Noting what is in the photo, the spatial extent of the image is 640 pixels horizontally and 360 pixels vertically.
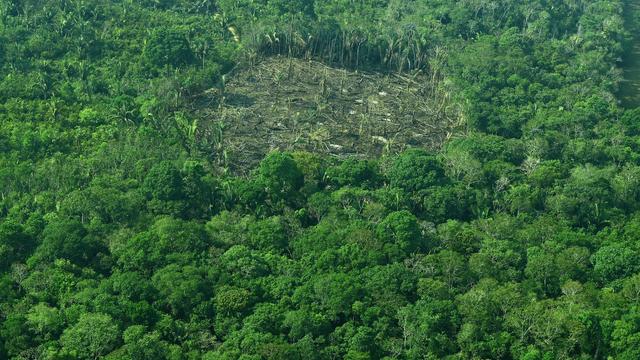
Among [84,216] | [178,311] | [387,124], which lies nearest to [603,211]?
[387,124]

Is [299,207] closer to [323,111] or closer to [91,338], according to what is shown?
[323,111]

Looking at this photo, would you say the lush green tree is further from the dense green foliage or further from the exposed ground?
the exposed ground

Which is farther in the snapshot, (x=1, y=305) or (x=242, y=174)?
(x=242, y=174)

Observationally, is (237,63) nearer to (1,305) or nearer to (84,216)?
(84,216)

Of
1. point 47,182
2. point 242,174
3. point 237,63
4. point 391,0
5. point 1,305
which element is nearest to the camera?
point 1,305

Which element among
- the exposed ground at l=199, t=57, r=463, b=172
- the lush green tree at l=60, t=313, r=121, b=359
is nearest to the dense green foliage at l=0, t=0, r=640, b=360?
the lush green tree at l=60, t=313, r=121, b=359

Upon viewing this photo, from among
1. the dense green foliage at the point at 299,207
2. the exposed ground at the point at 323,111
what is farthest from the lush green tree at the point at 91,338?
the exposed ground at the point at 323,111

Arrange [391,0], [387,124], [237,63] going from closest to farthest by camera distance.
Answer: [387,124], [237,63], [391,0]
